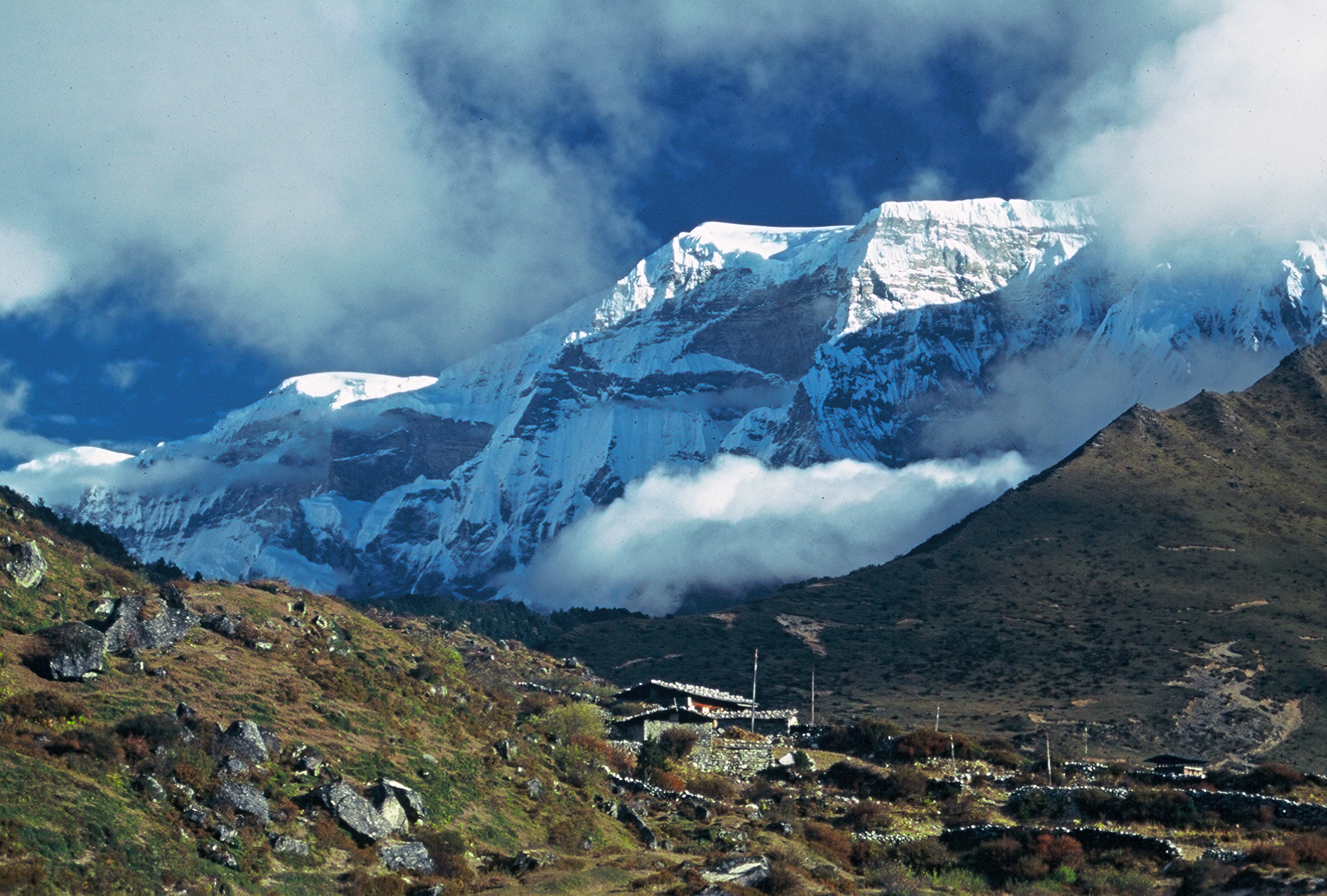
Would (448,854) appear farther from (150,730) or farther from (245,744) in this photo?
(150,730)

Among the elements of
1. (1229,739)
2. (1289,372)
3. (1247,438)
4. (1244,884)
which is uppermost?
(1289,372)

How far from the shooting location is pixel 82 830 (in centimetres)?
2839

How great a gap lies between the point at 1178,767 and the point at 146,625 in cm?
4744

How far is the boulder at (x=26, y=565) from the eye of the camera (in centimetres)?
4356

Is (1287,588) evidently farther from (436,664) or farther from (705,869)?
(705,869)

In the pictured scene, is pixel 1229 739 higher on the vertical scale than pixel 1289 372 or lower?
lower

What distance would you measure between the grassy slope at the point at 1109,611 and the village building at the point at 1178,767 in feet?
55.5

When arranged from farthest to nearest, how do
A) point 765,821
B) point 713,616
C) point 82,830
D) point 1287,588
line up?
point 713,616 → point 1287,588 → point 765,821 → point 82,830

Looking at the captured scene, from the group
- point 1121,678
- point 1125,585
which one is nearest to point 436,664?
point 1121,678

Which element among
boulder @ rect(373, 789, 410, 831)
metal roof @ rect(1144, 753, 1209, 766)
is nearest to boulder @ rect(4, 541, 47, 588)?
boulder @ rect(373, 789, 410, 831)

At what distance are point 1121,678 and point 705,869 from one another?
80.4 meters

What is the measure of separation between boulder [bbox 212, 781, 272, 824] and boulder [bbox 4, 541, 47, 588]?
49.0 ft

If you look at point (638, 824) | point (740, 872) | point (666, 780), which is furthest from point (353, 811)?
point (666, 780)

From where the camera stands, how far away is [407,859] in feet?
110
